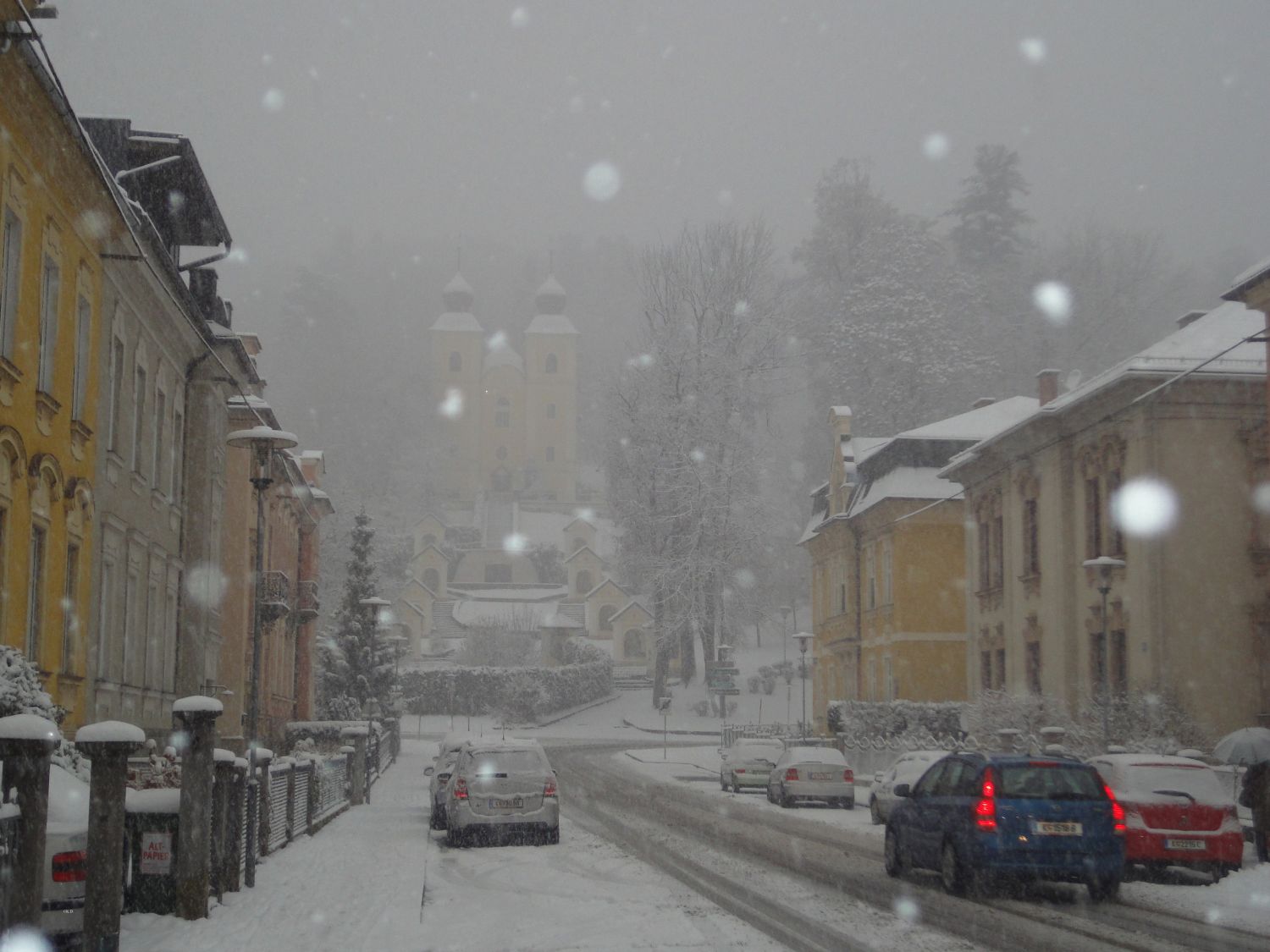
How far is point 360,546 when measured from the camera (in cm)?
5678

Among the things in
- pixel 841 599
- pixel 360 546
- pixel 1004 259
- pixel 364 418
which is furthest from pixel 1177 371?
pixel 364 418

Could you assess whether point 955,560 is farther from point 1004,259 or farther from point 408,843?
point 1004,259

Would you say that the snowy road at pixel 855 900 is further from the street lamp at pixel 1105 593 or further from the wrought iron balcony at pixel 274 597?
the wrought iron balcony at pixel 274 597

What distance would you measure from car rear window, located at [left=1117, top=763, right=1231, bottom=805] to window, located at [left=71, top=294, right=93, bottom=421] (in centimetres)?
1415

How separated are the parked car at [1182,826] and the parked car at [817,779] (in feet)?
44.3

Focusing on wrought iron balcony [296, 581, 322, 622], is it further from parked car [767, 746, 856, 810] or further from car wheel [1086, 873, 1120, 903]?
car wheel [1086, 873, 1120, 903]

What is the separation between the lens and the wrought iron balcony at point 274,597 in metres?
36.1

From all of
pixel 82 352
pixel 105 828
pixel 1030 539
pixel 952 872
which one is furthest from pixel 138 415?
pixel 1030 539

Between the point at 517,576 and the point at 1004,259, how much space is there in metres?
53.6

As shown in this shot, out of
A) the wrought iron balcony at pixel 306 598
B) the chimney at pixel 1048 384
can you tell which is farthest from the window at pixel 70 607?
the wrought iron balcony at pixel 306 598

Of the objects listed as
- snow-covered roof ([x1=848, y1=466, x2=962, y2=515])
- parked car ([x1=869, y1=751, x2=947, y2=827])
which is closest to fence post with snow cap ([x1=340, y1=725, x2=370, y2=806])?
parked car ([x1=869, y1=751, x2=947, y2=827])

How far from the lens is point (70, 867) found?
10.2 metres

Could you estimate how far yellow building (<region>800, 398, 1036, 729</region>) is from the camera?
147 ft

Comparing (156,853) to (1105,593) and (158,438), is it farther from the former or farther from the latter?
(1105,593)
